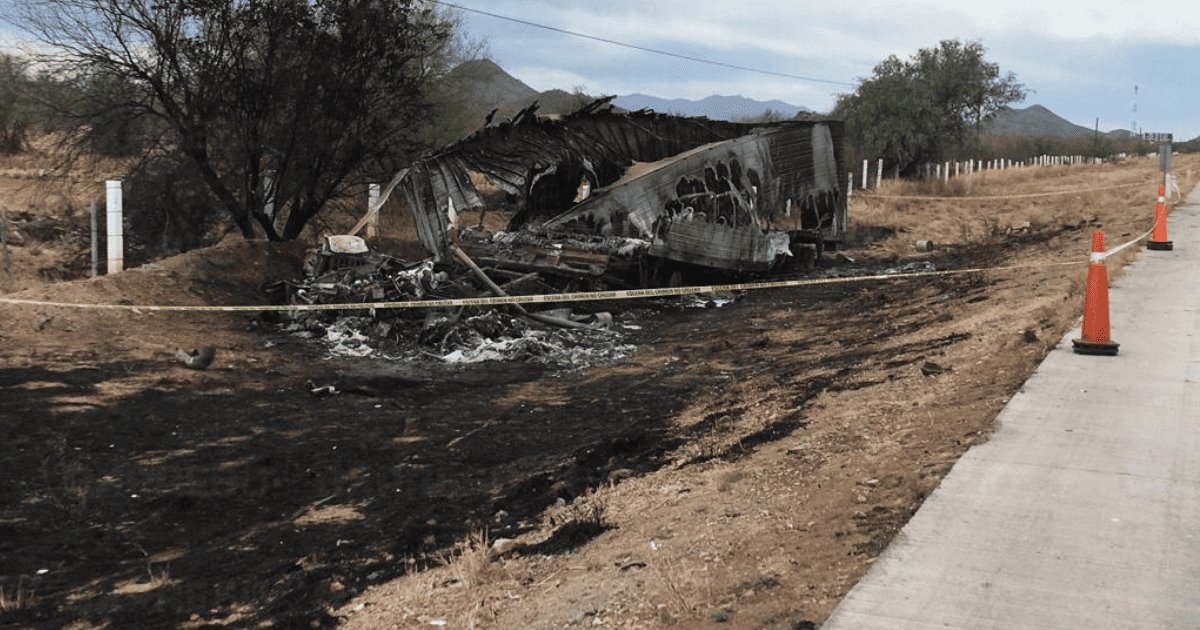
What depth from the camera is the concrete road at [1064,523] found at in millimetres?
3715

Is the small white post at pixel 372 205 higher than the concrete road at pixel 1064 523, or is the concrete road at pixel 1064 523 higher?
the small white post at pixel 372 205

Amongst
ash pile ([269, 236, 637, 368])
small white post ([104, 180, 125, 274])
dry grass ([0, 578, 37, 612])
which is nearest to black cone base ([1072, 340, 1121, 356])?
ash pile ([269, 236, 637, 368])

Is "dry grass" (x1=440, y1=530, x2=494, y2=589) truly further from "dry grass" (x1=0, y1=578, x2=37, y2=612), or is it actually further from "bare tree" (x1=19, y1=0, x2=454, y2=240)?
"bare tree" (x1=19, y1=0, x2=454, y2=240)

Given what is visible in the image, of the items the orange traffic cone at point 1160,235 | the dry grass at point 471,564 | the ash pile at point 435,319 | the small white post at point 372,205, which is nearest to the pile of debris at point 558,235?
the ash pile at point 435,319

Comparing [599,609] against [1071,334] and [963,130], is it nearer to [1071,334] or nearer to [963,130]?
[1071,334]

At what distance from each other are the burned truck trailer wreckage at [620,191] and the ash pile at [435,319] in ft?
2.28

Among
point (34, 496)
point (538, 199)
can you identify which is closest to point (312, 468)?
point (34, 496)

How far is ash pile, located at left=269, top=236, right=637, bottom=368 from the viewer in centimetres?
1191

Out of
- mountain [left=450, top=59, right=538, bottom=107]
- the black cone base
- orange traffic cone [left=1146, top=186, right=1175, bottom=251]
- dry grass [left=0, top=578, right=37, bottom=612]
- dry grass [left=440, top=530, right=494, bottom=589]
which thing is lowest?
dry grass [left=0, top=578, right=37, bottom=612]

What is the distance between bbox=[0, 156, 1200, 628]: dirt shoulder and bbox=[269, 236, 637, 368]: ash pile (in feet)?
1.50

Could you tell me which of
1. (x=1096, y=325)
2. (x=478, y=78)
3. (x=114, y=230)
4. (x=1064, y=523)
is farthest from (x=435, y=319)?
(x=478, y=78)

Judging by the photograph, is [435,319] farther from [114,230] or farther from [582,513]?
[582,513]

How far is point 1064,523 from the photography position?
452cm

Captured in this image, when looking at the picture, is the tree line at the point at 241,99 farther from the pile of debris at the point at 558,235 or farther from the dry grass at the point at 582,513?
the dry grass at the point at 582,513
